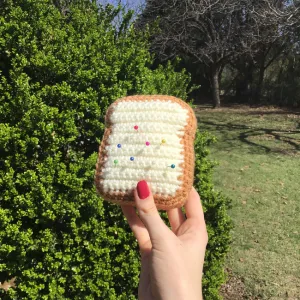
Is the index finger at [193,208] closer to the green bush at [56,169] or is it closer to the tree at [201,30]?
the green bush at [56,169]

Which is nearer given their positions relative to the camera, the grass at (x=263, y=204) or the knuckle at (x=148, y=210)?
the knuckle at (x=148, y=210)

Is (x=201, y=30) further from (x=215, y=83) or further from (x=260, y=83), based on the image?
(x=260, y=83)

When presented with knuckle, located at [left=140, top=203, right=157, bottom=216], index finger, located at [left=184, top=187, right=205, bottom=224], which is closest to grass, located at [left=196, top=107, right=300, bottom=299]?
index finger, located at [left=184, top=187, right=205, bottom=224]

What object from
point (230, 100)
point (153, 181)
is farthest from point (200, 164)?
point (230, 100)

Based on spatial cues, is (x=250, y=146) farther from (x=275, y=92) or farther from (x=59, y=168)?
(x=275, y=92)

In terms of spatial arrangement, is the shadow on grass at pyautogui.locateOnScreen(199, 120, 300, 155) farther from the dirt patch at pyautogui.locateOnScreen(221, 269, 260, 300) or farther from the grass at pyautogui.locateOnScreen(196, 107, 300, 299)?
the dirt patch at pyautogui.locateOnScreen(221, 269, 260, 300)

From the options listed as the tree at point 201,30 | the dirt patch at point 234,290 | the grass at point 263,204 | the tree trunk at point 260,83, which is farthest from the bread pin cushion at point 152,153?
the tree trunk at point 260,83

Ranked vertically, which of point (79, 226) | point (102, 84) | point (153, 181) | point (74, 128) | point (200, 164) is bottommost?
point (79, 226)
